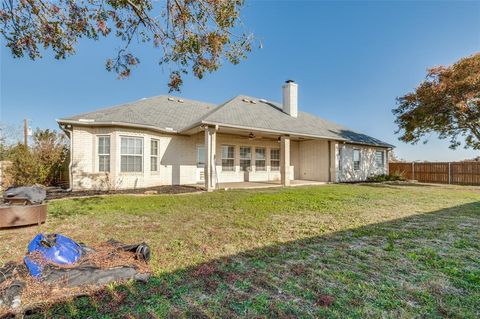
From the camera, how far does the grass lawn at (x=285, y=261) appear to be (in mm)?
2230

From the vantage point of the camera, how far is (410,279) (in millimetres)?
2795

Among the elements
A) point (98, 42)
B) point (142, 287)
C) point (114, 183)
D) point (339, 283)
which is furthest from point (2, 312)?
point (114, 183)

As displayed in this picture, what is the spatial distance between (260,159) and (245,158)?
4.01ft

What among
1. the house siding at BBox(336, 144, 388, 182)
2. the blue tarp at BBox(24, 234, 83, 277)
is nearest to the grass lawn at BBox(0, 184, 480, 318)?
the blue tarp at BBox(24, 234, 83, 277)

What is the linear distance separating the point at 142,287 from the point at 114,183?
923 cm

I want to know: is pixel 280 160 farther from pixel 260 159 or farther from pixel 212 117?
pixel 212 117

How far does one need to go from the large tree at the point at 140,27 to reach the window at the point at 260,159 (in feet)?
33.0

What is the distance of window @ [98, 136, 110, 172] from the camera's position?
10555mm

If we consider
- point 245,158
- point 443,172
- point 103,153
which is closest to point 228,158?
point 245,158

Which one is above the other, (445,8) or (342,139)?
(445,8)

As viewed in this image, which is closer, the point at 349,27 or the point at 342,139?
the point at 349,27

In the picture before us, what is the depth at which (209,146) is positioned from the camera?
34.6ft

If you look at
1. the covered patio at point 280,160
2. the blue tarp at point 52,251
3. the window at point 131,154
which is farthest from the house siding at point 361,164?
the blue tarp at point 52,251

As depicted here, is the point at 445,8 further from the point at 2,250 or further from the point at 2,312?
the point at 2,250
